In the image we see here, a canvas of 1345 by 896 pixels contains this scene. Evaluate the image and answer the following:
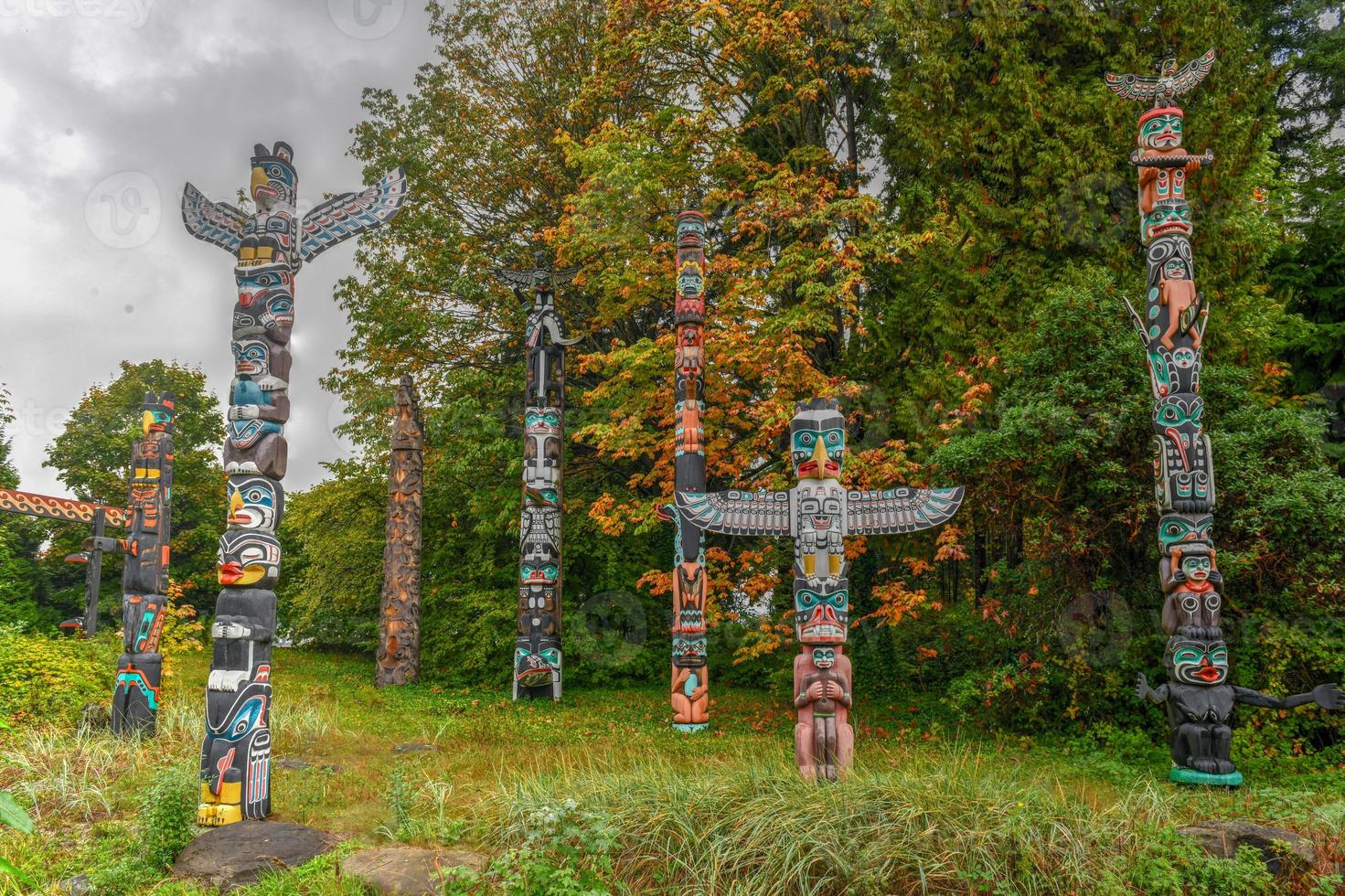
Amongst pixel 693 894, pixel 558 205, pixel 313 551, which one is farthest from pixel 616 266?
pixel 693 894

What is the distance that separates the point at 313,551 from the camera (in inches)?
689

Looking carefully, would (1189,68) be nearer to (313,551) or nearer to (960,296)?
(960,296)

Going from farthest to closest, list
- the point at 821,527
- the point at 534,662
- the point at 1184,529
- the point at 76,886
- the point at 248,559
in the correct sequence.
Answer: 1. the point at 534,662
2. the point at 1184,529
3. the point at 821,527
4. the point at 248,559
5. the point at 76,886

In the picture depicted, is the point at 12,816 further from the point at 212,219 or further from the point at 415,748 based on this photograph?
the point at 415,748

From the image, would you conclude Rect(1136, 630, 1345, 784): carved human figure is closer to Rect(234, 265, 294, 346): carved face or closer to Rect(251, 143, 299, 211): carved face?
Rect(234, 265, 294, 346): carved face

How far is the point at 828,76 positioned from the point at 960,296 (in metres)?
6.09

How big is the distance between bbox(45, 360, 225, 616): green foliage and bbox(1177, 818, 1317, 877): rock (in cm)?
2284

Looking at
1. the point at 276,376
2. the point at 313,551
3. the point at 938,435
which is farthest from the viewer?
the point at 313,551

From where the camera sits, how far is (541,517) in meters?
13.5

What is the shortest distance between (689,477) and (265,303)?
5.40 m

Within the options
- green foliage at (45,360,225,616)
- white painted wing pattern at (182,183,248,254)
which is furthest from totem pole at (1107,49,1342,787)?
green foliage at (45,360,225,616)

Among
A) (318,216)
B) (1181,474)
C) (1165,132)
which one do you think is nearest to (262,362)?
(318,216)

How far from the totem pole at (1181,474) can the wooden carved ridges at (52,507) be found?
1384cm

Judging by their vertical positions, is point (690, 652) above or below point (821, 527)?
below
